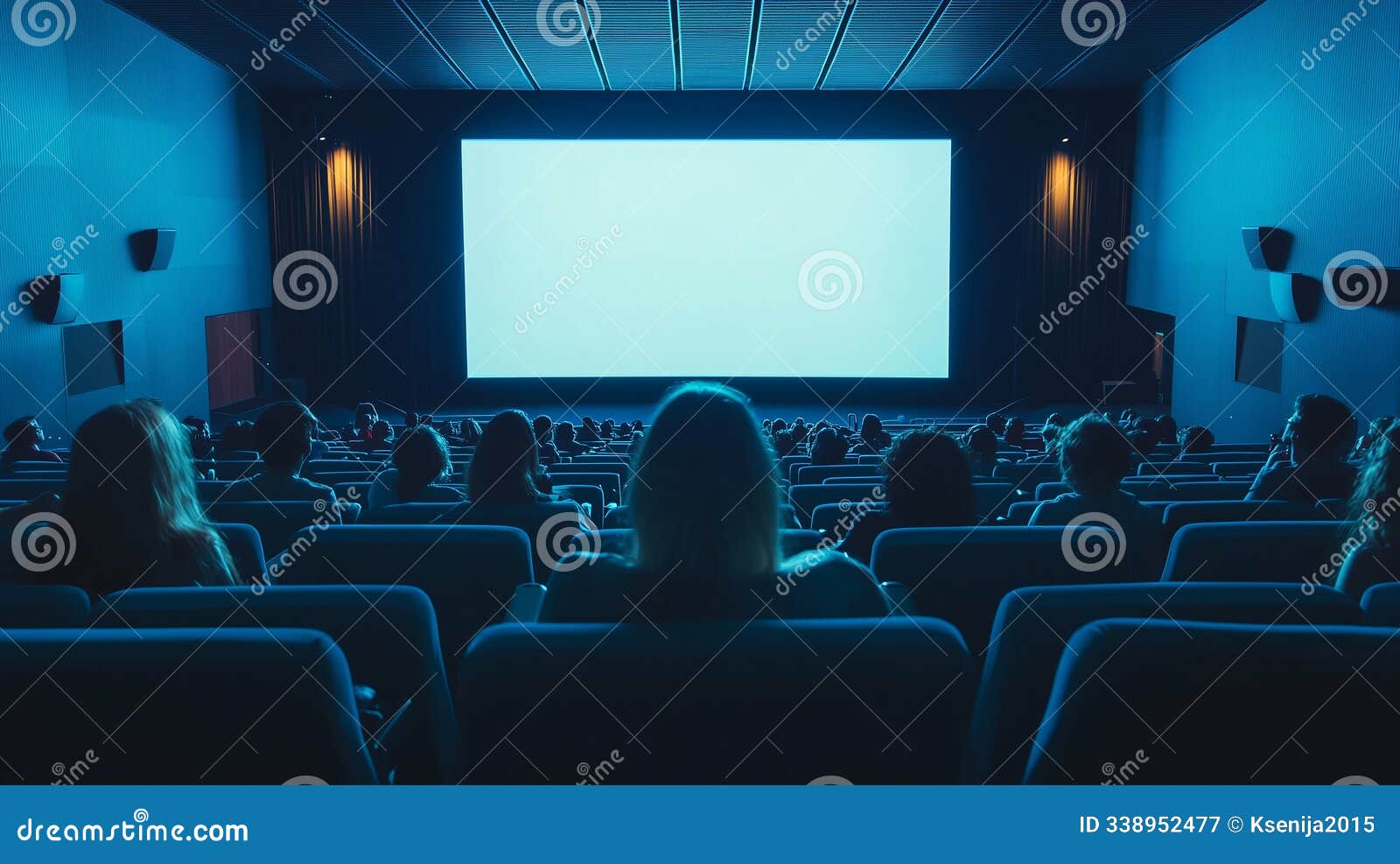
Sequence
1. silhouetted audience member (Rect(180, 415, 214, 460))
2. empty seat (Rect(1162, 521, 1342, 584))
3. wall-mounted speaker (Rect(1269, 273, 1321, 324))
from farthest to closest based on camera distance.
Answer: wall-mounted speaker (Rect(1269, 273, 1321, 324)), silhouetted audience member (Rect(180, 415, 214, 460)), empty seat (Rect(1162, 521, 1342, 584))

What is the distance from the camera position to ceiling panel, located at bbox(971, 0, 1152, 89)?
10930 millimetres

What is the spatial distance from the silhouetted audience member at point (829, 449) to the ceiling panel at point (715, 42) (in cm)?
593

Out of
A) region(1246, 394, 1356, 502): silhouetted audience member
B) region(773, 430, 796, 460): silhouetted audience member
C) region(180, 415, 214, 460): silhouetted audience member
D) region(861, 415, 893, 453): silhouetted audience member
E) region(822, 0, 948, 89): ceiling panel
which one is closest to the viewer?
region(1246, 394, 1356, 502): silhouetted audience member

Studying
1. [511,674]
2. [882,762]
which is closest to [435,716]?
[511,674]

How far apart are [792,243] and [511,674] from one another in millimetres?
13474

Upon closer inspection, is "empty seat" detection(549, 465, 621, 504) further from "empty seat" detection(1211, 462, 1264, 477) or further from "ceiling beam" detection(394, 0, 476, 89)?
"ceiling beam" detection(394, 0, 476, 89)

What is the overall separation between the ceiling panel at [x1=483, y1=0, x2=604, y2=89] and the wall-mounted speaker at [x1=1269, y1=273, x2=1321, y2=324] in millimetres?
7551

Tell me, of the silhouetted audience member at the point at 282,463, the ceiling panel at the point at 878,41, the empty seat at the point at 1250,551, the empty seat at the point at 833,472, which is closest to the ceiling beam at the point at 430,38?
the ceiling panel at the point at 878,41

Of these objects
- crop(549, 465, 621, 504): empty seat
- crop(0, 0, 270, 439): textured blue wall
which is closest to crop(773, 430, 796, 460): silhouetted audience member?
crop(549, 465, 621, 504): empty seat

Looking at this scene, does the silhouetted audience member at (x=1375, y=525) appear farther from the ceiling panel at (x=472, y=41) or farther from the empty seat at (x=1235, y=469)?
the ceiling panel at (x=472, y=41)

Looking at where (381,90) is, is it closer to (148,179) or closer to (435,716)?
(148,179)

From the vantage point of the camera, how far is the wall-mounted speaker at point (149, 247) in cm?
1118

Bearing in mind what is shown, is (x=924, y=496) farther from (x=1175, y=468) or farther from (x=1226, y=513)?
(x=1175, y=468)

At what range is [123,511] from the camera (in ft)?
7.04
